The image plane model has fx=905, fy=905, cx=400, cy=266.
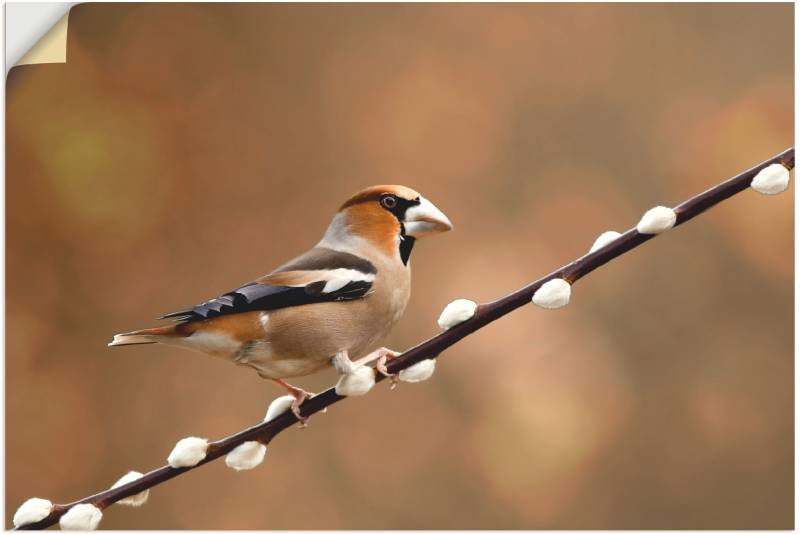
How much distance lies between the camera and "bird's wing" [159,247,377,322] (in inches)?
46.4

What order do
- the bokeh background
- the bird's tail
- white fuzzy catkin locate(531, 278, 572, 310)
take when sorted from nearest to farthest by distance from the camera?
white fuzzy catkin locate(531, 278, 572, 310) → the bird's tail → the bokeh background

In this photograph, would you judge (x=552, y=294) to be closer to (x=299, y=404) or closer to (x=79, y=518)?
(x=299, y=404)

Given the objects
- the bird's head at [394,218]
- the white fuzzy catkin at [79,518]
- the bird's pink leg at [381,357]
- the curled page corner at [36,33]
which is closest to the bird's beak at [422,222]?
A: the bird's head at [394,218]

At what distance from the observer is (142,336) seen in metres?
1.13

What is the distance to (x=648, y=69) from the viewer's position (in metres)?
1.66

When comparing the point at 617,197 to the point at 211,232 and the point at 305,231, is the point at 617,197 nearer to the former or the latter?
the point at 305,231

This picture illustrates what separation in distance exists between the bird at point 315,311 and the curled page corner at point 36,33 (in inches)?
28.1

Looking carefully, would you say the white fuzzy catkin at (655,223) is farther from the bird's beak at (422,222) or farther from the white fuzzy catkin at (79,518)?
the white fuzzy catkin at (79,518)

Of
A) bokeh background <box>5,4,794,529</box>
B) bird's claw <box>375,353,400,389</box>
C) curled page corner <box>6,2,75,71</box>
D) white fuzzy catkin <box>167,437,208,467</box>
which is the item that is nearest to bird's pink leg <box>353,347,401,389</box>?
bird's claw <box>375,353,400,389</box>

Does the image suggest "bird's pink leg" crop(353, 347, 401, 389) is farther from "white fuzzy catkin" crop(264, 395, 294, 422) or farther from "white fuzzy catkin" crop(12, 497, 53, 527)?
"white fuzzy catkin" crop(12, 497, 53, 527)

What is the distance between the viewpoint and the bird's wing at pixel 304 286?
1180mm

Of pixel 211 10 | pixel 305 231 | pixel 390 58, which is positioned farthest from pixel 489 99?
pixel 211 10

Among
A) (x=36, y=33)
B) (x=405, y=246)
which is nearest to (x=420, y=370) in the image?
(x=405, y=246)

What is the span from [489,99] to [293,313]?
0.68 m
